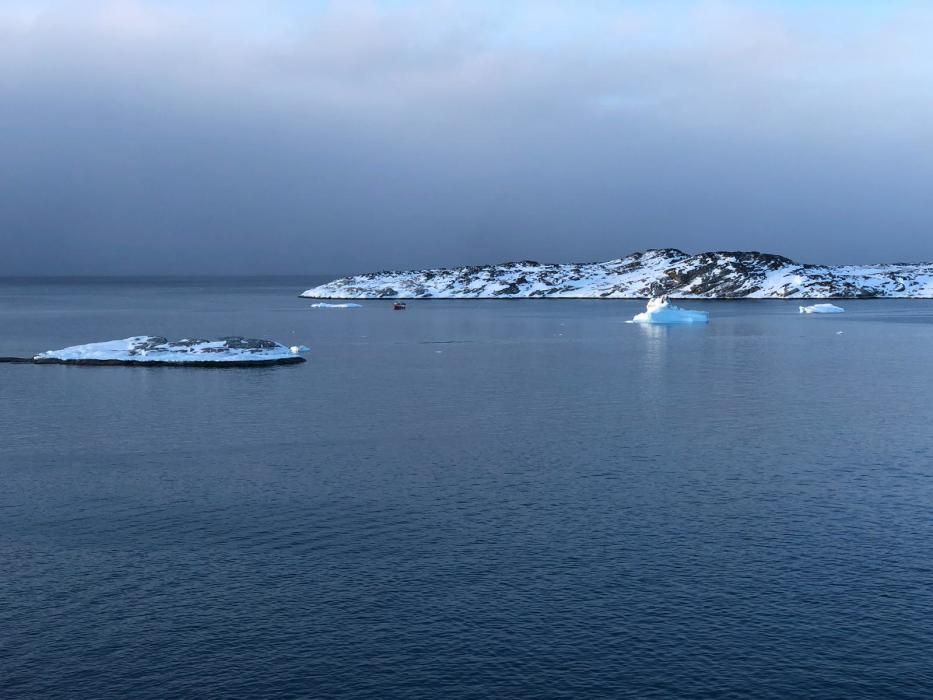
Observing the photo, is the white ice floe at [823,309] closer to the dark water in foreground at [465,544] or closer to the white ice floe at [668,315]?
the white ice floe at [668,315]

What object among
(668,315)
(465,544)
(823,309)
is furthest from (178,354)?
(823,309)

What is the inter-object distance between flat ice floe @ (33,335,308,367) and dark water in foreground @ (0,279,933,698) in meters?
15.0

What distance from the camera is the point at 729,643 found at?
21.4 meters

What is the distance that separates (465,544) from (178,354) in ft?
184

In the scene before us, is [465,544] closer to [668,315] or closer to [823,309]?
[668,315]

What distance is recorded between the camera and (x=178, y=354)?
259 feet

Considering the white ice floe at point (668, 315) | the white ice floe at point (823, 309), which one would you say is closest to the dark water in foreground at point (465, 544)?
the white ice floe at point (668, 315)

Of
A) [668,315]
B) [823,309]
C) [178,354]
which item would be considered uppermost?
[178,354]

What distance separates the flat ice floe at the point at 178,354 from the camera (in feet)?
255

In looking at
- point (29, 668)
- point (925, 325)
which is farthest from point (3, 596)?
point (925, 325)

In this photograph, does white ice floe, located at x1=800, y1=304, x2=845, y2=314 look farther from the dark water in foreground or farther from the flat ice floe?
the flat ice floe

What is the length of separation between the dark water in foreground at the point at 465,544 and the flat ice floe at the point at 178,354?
49.4 ft

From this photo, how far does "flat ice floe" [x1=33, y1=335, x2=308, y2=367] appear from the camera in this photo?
3061 inches

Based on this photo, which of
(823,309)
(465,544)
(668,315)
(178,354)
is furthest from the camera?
(823,309)
